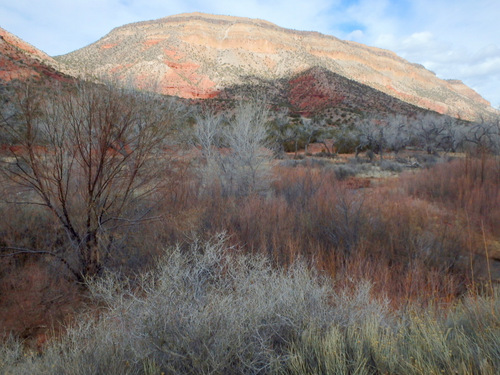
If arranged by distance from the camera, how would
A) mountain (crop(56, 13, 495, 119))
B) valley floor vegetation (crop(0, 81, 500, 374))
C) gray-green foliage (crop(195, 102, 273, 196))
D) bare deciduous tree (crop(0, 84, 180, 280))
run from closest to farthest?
valley floor vegetation (crop(0, 81, 500, 374)) → bare deciduous tree (crop(0, 84, 180, 280)) → gray-green foliage (crop(195, 102, 273, 196)) → mountain (crop(56, 13, 495, 119))

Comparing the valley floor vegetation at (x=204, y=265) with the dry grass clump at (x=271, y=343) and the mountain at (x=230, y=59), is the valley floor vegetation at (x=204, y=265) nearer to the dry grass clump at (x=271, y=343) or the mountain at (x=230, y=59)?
the dry grass clump at (x=271, y=343)

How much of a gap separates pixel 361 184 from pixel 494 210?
646 cm

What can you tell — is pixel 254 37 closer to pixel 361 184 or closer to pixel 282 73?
pixel 282 73

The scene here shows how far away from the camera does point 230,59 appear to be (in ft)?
219

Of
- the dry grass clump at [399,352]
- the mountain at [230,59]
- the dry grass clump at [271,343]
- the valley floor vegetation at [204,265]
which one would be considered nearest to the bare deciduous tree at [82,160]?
the valley floor vegetation at [204,265]

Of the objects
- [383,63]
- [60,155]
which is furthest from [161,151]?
[383,63]

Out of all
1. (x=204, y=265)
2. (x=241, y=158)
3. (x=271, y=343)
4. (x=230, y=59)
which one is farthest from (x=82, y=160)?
(x=230, y=59)

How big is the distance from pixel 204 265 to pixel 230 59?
2743 inches

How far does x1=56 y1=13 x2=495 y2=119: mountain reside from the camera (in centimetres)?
5500

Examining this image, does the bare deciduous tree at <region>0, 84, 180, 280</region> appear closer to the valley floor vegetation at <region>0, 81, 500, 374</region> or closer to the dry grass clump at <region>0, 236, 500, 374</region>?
the valley floor vegetation at <region>0, 81, 500, 374</region>

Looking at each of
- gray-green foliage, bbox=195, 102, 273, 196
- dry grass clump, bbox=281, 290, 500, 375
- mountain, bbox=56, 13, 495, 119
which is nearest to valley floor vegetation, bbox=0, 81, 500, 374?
dry grass clump, bbox=281, 290, 500, 375

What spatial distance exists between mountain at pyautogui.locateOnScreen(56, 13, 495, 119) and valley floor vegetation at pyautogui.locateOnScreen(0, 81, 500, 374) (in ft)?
137

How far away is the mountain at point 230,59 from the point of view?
180ft

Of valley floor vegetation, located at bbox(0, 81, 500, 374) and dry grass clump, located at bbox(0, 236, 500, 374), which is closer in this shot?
dry grass clump, located at bbox(0, 236, 500, 374)
